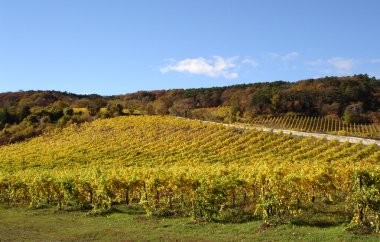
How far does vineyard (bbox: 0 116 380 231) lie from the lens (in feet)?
62.0

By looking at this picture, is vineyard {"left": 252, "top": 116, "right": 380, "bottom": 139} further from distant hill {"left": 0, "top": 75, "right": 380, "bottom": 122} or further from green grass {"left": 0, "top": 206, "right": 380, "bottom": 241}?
green grass {"left": 0, "top": 206, "right": 380, "bottom": 241}

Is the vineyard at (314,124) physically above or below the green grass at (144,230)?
above

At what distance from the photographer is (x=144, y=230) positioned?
18438mm

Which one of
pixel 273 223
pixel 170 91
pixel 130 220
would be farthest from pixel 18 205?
pixel 170 91

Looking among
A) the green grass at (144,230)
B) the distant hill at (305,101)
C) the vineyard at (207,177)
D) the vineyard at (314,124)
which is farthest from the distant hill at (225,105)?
the green grass at (144,230)

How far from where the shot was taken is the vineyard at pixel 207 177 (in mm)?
18891

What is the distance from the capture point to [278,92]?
107 metres

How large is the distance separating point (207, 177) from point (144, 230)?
4290 mm

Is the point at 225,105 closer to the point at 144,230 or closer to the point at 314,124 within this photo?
the point at 314,124

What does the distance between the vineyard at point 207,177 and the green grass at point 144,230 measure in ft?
3.49

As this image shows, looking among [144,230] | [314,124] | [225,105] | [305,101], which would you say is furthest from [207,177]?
[225,105]

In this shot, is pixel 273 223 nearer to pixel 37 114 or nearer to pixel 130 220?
pixel 130 220

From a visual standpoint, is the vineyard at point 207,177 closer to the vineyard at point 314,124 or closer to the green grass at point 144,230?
the green grass at point 144,230

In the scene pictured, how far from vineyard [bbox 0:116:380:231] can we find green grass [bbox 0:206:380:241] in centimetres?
106
